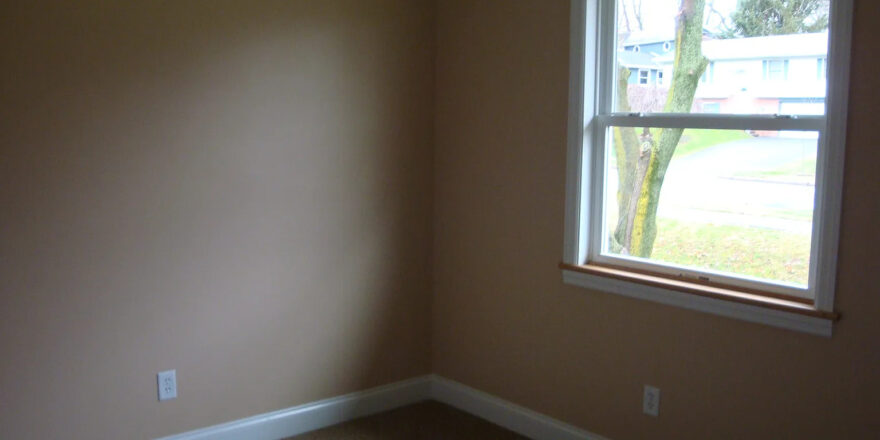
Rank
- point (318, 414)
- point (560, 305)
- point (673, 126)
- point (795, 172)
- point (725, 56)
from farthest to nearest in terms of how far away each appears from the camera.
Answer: point (318, 414) < point (560, 305) < point (673, 126) < point (725, 56) < point (795, 172)

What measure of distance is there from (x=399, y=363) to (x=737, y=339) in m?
1.63

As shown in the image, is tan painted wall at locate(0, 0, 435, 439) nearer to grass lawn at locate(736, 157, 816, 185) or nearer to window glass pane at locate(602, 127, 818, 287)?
window glass pane at locate(602, 127, 818, 287)

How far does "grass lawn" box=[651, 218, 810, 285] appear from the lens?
257cm

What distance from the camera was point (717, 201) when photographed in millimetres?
2785

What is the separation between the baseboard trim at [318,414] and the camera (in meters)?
3.24

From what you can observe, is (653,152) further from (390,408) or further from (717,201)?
(390,408)

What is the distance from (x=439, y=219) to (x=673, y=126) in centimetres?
128

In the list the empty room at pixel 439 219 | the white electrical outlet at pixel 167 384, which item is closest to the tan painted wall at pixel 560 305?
the empty room at pixel 439 219

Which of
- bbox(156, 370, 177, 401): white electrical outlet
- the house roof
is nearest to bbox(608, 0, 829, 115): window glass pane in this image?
the house roof

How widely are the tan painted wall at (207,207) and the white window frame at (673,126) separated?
2.81ft

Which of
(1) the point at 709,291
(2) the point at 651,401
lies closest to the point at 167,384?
(2) the point at 651,401

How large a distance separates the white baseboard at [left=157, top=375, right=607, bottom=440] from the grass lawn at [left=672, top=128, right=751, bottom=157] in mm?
1192

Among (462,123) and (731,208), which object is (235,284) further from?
(731,208)

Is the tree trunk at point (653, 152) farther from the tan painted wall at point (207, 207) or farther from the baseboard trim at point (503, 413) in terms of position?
the tan painted wall at point (207, 207)
